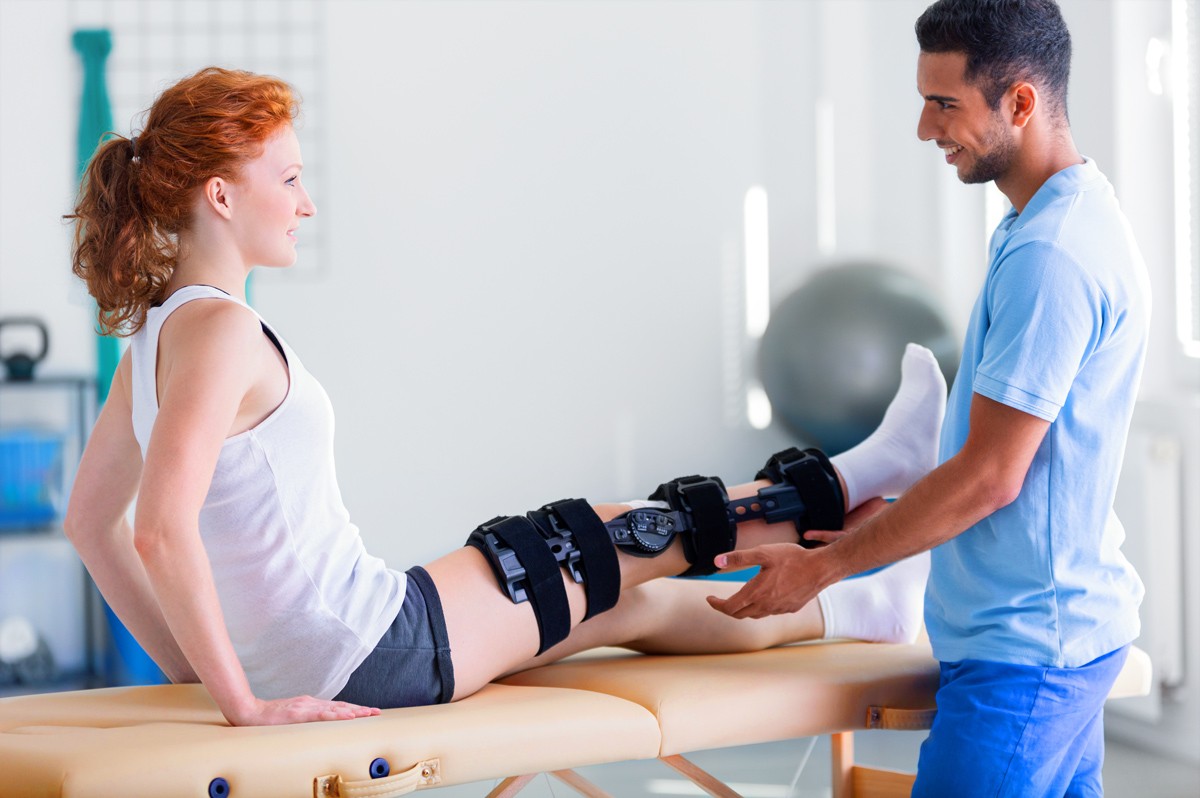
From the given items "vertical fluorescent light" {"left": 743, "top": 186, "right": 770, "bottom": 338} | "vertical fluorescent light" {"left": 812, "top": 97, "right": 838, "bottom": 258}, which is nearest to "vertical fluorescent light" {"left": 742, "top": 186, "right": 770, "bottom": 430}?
"vertical fluorescent light" {"left": 743, "top": 186, "right": 770, "bottom": 338}

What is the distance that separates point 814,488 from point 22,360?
2.47 metres

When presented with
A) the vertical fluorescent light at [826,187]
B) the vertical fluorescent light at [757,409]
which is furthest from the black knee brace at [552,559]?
the vertical fluorescent light at [826,187]

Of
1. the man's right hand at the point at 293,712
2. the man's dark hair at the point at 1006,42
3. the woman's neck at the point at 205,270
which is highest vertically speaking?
the man's dark hair at the point at 1006,42

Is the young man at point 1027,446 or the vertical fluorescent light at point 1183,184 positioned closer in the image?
the young man at point 1027,446

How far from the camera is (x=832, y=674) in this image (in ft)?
4.97

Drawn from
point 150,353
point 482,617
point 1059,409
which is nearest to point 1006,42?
point 1059,409

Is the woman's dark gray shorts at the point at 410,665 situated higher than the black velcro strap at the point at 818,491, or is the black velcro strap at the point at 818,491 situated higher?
the black velcro strap at the point at 818,491

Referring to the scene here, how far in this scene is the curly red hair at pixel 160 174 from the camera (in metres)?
1.32

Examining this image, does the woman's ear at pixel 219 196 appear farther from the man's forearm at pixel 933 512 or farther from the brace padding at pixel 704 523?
the man's forearm at pixel 933 512

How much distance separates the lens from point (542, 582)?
57.3 inches

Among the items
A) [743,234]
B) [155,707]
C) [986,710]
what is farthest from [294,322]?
[986,710]

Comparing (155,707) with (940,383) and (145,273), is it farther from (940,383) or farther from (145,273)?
(940,383)

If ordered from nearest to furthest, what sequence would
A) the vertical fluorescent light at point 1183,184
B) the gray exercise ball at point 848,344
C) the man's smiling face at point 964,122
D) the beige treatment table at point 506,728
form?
the beige treatment table at point 506,728 → the man's smiling face at point 964,122 → the vertical fluorescent light at point 1183,184 → the gray exercise ball at point 848,344

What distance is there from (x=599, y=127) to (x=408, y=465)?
1.18 metres
